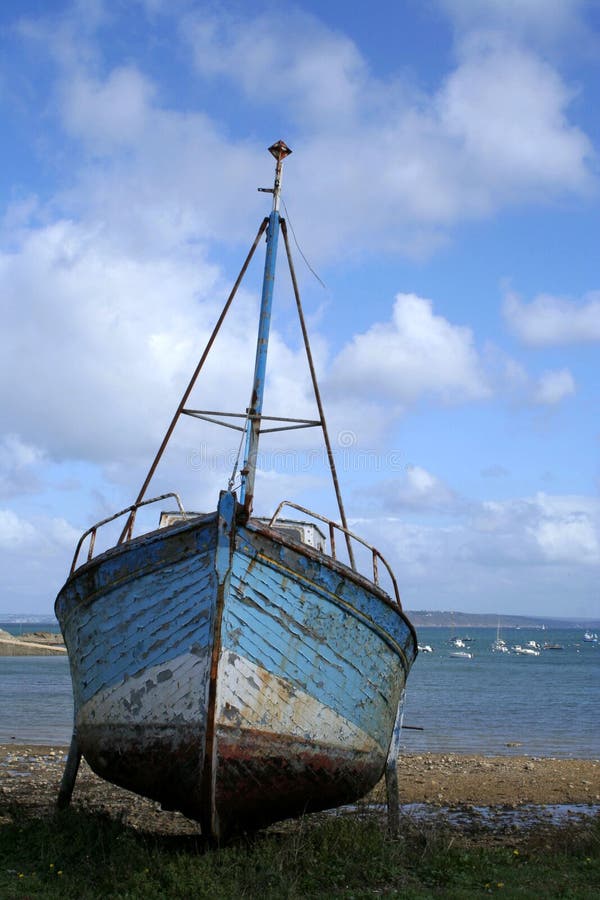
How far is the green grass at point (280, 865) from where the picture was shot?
6.68m

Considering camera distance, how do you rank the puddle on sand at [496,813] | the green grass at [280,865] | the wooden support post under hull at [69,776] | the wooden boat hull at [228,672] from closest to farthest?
the green grass at [280,865] < the wooden boat hull at [228,672] < the wooden support post under hull at [69,776] < the puddle on sand at [496,813]

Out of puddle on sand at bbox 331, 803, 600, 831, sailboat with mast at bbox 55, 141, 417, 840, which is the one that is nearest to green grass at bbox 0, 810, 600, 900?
sailboat with mast at bbox 55, 141, 417, 840

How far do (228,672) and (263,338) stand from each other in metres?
3.47

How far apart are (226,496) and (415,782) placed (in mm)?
8910

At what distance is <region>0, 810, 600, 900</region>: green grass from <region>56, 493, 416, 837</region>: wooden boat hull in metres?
0.40

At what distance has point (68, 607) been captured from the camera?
8.73 m

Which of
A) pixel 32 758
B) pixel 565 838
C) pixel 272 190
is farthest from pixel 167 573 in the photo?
pixel 32 758

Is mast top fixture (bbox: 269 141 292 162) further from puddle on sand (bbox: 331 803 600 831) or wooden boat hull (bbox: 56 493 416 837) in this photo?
puddle on sand (bbox: 331 803 600 831)

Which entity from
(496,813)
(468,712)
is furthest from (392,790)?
A: (468,712)

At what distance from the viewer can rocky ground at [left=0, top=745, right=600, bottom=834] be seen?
410 inches

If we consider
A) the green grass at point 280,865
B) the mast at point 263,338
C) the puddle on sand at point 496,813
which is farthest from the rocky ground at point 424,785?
the mast at point 263,338

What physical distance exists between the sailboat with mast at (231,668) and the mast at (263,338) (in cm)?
4

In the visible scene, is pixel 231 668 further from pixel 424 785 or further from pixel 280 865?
pixel 424 785

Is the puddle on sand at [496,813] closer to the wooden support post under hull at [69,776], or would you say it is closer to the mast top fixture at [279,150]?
the wooden support post under hull at [69,776]
